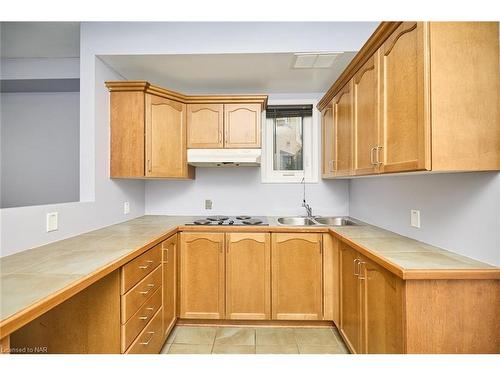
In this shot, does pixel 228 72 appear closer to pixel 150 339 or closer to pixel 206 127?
pixel 206 127

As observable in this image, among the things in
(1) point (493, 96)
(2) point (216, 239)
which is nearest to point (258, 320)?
(2) point (216, 239)

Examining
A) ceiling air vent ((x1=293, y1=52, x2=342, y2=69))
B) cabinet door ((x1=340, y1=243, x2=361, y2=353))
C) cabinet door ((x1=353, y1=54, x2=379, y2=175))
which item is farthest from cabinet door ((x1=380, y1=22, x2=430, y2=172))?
ceiling air vent ((x1=293, y1=52, x2=342, y2=69))

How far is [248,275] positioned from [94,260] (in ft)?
4.53

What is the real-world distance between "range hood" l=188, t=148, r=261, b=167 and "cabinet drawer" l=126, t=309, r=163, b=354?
1.37 m

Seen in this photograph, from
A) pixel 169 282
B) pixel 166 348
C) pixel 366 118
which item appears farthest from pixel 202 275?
pixel 366 118

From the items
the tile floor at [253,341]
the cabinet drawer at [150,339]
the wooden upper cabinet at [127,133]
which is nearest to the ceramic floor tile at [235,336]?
the tile floor at [253,341]

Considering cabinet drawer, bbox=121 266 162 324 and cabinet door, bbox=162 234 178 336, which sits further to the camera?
cabinet door, bbox=162 234 178 336

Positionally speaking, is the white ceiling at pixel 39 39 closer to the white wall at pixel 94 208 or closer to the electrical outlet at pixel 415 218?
the white wall at pixel 94 208

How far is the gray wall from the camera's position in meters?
3.18

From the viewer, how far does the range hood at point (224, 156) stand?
261 centimetres

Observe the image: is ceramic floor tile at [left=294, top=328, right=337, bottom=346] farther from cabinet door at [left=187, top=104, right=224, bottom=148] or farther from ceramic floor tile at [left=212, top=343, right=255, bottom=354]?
cabinet door at [left=187, top=104, right=224, bottom=148]
